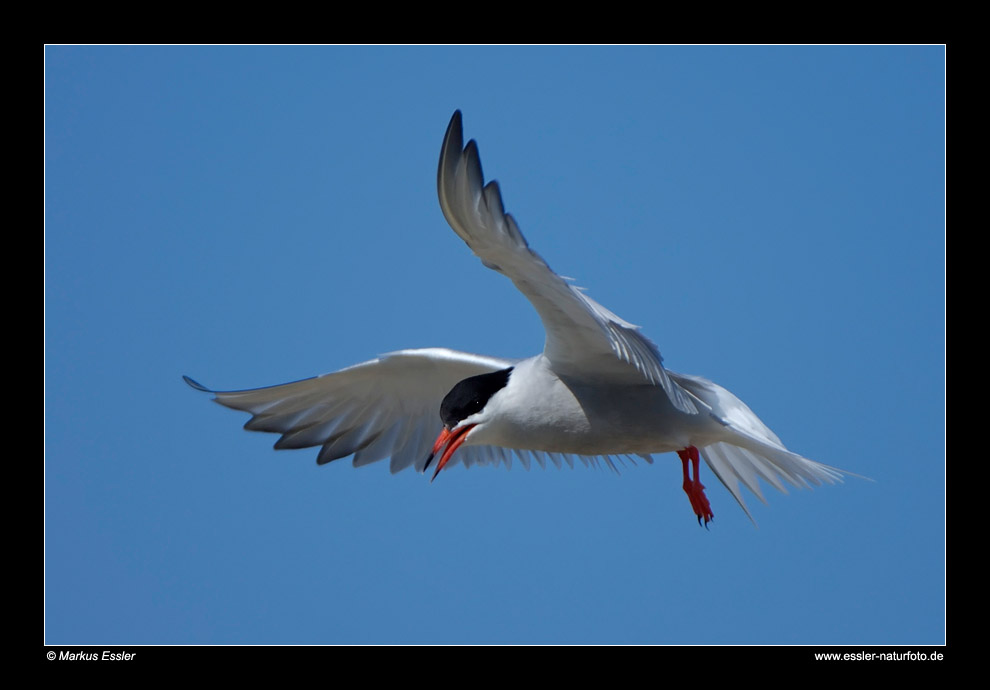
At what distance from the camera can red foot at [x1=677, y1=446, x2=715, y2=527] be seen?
18.9 feet

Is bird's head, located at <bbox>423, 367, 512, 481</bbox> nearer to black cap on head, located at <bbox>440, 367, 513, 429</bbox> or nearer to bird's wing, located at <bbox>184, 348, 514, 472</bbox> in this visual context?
black cap on head, located at <bbox>440, 367, 513, 429</bbox>

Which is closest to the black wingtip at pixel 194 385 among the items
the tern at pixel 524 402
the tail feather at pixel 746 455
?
the tern at pixel 524 402

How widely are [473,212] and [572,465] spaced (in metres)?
3.35

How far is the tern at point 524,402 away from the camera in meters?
4.25

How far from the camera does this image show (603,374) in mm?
5246

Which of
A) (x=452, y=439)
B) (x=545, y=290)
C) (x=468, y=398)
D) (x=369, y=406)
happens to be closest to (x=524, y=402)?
(x=468, y=398)

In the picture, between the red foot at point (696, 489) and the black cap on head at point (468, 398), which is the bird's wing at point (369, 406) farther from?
the red foot at point (696, 489)

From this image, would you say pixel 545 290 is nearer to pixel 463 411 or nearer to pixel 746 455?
pixel 463 411

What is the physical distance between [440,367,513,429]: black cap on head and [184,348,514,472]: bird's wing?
0.64 metres

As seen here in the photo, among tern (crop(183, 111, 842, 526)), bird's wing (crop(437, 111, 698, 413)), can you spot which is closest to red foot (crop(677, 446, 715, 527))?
tern (crop(183, 111, 842, 526))

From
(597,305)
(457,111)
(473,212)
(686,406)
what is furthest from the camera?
(686,406)

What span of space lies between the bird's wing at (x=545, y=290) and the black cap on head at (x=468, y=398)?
0.37 m
